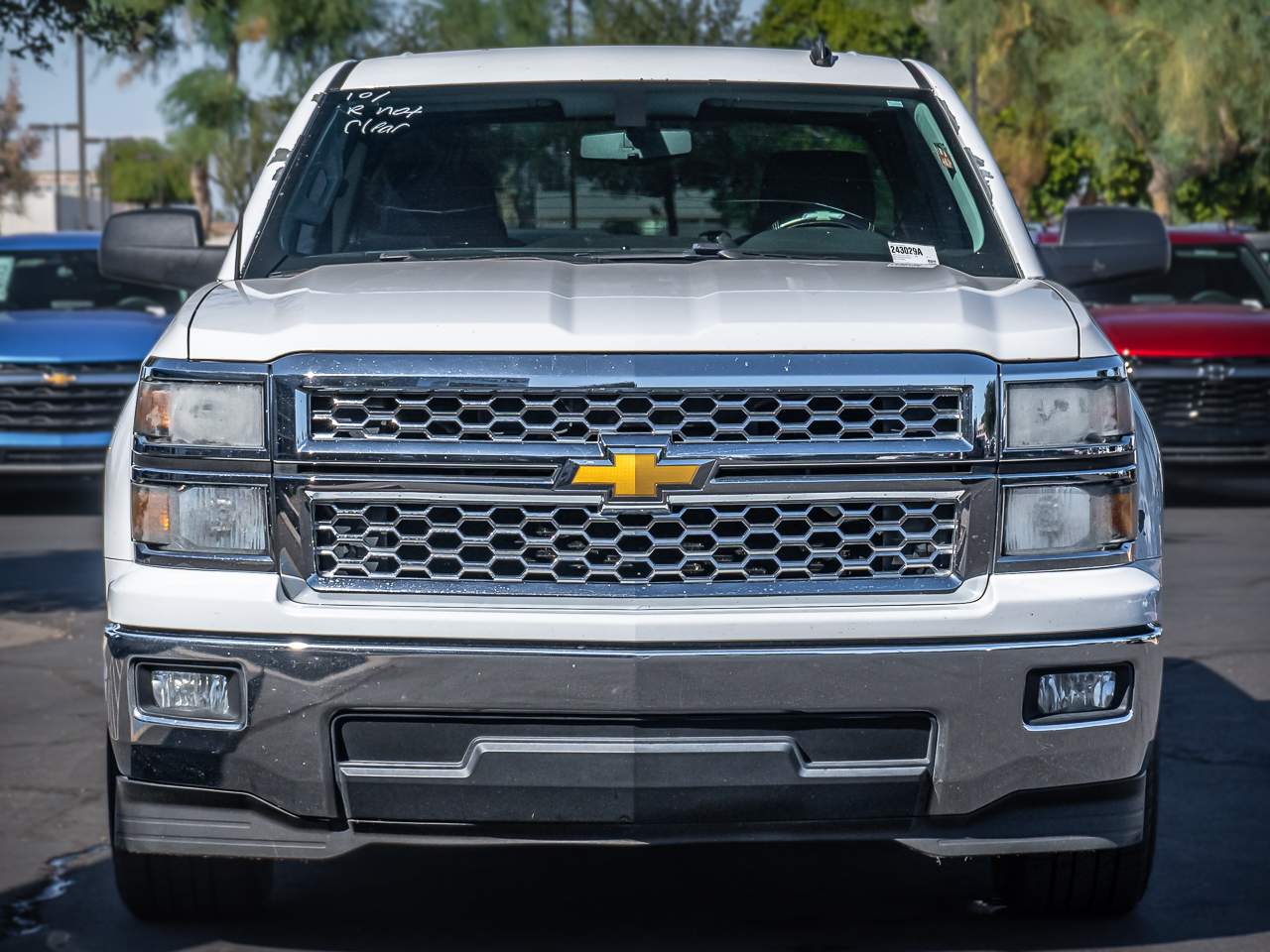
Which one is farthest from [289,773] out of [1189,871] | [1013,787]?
[1189,871]

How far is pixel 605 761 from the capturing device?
12.7 ft

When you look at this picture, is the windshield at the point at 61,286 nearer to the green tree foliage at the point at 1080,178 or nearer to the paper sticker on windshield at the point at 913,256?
the paper sticker on windshield at the point at 913,256

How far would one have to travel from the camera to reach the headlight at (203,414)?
3.95 metres

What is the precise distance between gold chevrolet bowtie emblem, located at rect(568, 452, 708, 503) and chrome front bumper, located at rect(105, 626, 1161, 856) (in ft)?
0.91

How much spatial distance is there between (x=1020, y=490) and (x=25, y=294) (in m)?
10.7

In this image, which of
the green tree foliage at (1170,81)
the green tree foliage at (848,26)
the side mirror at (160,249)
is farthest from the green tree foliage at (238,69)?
the side mirror at (160,249)

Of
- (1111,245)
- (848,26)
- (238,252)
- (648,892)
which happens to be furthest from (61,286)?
(848,26)

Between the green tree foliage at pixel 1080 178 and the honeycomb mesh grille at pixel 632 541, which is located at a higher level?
the honeycomb mesh grille at pixel 632 541

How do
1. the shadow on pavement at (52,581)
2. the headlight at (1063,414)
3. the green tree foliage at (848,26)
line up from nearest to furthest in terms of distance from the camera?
the headlight at (1063,414) < the shadow on pavement at (52,581) < the green tree foliage at (848,26)

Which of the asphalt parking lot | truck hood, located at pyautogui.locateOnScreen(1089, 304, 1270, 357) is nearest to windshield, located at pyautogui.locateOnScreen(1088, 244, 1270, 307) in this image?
truck hood, located at pyautogui.locateOnScreen(1089, 304, 1270, 357)

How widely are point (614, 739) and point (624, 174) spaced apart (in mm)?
2046

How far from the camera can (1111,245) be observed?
18.1 ft

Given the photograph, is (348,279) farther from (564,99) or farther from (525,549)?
(564,99)

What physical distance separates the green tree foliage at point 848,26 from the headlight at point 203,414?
127 feet
